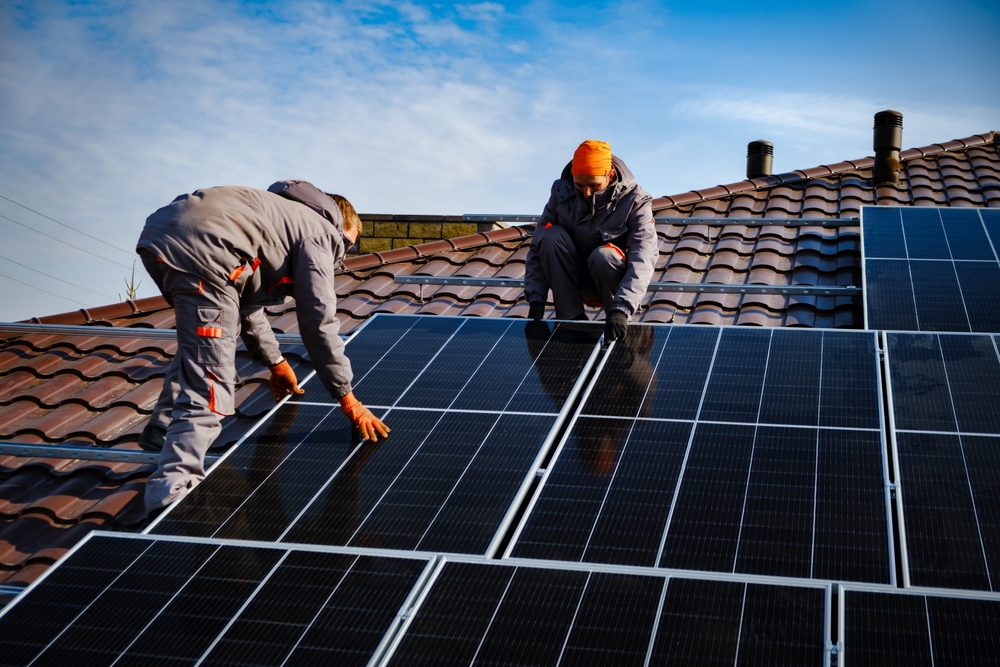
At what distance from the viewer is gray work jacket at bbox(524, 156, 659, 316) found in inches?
254

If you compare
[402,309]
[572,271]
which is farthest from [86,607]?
[402,309]

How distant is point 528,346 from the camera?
6082 millimetres

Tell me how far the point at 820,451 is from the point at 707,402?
743 millimetres

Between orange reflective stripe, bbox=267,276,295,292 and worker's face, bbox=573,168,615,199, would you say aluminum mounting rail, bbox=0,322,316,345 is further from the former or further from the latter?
worker's face, bbox=573,168,615,199

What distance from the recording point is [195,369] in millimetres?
4992

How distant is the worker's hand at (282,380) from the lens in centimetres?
599

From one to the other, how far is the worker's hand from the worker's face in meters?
2.44

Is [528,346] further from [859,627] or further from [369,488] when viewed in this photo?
[859,627]

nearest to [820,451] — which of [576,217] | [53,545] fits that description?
[576,217]

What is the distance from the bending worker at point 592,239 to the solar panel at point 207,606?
302 centimetres

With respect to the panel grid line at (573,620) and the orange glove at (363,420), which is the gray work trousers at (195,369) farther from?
the panel grid line at (573,620)

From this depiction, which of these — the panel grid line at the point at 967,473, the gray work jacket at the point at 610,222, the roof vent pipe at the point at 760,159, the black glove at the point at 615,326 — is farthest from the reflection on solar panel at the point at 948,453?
the roof vent pipe at the point at 760,159

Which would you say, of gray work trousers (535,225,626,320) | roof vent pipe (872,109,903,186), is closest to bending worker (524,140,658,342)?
gray work trousers (535,225,626,320)

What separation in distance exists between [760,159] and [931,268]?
6619 mm
